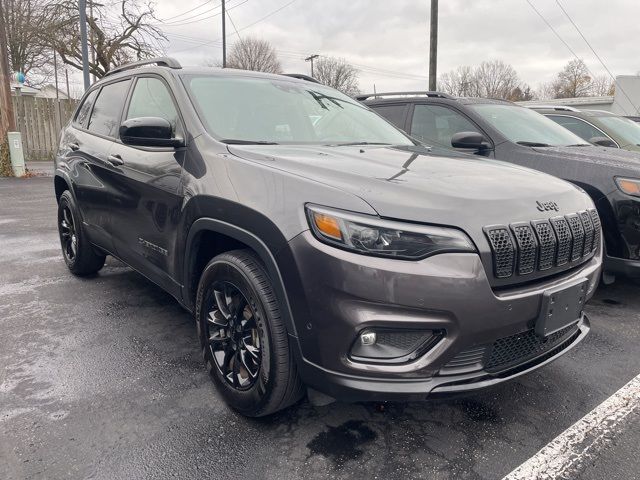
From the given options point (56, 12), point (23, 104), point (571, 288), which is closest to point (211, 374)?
point (571, 288)

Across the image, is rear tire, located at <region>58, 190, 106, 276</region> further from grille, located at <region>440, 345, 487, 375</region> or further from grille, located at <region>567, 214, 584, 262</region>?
grille, located at <region>567, 214, 584, 262</region>

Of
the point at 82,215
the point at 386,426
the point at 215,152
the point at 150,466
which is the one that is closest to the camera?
the point at 150,466

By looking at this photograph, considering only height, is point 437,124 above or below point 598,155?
above

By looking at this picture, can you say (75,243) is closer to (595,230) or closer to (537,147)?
(595,230)

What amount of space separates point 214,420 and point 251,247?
2.95 feet

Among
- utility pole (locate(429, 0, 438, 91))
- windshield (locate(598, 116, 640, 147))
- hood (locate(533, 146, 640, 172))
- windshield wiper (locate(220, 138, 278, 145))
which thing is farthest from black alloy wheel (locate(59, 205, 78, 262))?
utility pole (locate(429, 0, 438, 91))

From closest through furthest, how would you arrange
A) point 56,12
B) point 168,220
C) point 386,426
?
1. point 386,426
2. point 168,220
3. point 56,12

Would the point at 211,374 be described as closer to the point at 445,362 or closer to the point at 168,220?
the point at 168,220

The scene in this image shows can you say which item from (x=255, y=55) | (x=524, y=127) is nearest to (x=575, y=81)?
(x=255, y=55)

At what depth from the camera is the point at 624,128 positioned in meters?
7.62

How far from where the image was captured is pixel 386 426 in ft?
7.82

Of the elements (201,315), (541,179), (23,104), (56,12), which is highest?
(56,12)

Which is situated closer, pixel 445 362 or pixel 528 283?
pixel 445 362

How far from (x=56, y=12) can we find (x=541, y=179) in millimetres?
26262
